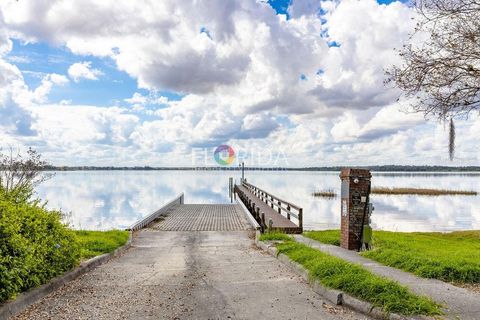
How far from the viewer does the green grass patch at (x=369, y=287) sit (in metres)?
5.51

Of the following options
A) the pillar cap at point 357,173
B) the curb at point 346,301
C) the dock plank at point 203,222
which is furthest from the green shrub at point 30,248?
the dock plank at point 203,222

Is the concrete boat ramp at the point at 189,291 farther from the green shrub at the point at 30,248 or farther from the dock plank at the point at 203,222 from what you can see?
the dock plank at the point at 203,222

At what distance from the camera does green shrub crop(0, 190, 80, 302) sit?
19.3ft

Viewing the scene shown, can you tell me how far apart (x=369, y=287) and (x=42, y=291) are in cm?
509

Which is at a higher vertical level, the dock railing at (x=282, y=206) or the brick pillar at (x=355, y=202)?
the brick pillar at (x=355, y=202)

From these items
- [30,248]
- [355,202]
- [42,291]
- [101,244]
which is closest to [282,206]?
[355,202]

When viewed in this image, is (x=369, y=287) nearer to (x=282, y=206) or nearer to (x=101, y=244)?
(x=101, y=244)

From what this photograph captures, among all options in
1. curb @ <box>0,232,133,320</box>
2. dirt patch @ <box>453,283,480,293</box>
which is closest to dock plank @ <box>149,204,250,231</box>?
curb @ <box>0,232,133,320</box>

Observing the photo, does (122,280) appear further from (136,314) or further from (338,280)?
(338,280)

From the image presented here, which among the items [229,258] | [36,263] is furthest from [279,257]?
[36,263]

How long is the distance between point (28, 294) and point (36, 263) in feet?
1.80

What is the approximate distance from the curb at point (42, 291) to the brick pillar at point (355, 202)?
634 centimetres

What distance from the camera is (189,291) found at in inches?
281

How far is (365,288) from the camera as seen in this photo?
20.2ft
